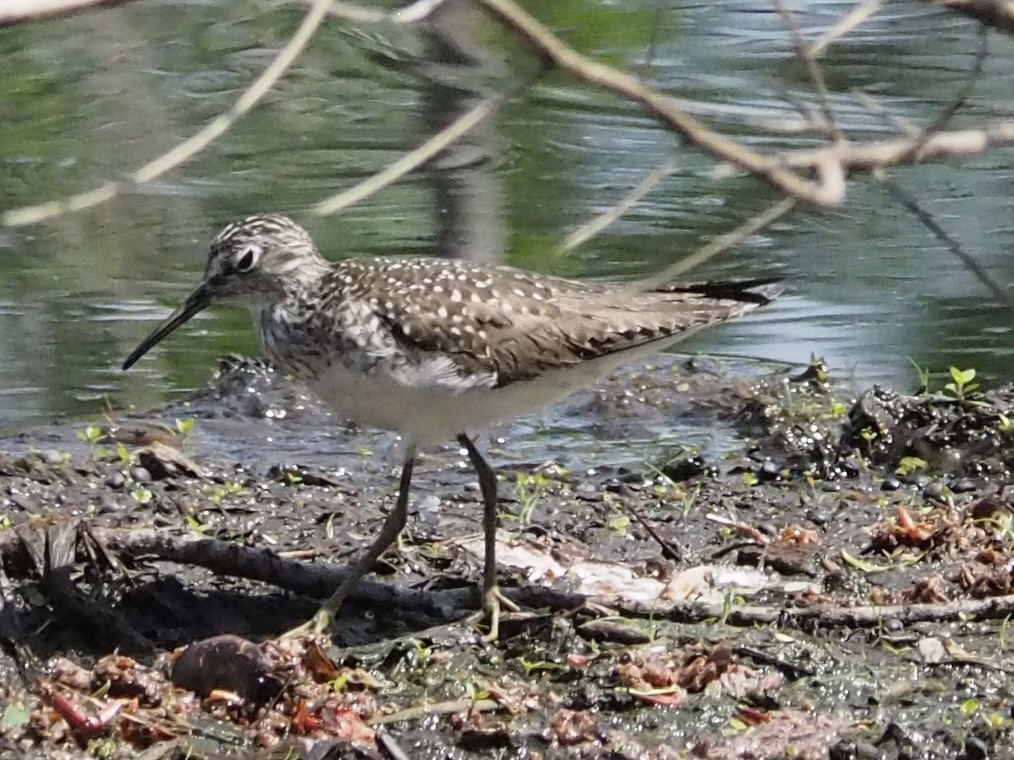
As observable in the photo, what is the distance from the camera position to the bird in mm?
5215

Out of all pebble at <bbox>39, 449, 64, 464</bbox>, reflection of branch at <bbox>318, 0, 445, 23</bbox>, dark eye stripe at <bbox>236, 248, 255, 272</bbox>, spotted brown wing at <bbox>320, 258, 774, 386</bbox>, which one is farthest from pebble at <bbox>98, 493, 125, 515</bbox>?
reflection of branch at <bbox>318, 0, 445, 23</bbox>

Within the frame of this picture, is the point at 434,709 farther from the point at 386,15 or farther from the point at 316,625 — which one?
the point at 386,15

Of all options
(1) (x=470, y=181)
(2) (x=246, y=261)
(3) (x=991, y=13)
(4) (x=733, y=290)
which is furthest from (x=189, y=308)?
(1) (x=470, y=181)

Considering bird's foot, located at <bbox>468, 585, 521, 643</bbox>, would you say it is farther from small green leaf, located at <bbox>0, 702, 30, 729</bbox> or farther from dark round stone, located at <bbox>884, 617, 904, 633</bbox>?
small green leaf, located at <bbox>0, 702, 30, 729</bbox>

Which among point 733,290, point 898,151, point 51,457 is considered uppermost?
point 898,151

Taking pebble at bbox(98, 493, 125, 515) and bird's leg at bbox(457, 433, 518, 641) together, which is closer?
bird's leg at bbox(457, 433, 518, 641)

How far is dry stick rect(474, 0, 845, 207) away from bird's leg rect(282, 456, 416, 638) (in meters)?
3.29

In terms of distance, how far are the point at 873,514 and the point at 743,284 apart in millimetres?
1034

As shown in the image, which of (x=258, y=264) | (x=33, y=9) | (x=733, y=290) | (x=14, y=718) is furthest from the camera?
(x=733, y=290)

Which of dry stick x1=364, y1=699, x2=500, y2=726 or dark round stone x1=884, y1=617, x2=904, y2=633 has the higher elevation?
dark round stone x1=884, y1=617, x2=904, y2=633

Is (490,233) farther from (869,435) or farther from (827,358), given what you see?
(869,435)

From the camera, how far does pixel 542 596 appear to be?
5.34 metres

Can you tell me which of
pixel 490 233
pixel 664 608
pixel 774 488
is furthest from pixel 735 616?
pixel 490 233

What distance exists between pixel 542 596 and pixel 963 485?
6.55ft
